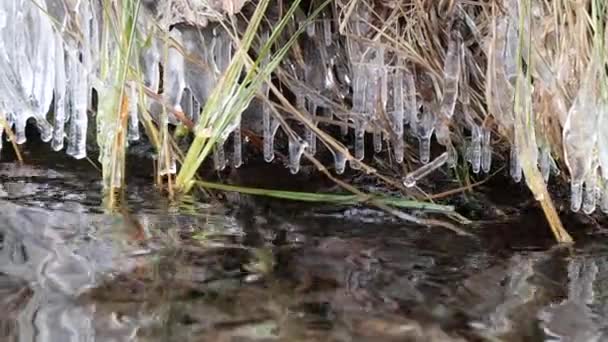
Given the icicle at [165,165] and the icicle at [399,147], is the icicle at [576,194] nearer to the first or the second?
the icicle at [399,147]

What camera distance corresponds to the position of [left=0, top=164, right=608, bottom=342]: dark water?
3.90ft

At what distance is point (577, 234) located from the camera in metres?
1.59

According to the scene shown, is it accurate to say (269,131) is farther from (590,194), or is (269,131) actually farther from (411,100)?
(590,194)

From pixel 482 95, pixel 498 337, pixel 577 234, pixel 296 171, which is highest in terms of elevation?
pixel 482 95

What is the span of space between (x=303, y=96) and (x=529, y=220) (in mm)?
518

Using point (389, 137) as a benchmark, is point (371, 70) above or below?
above

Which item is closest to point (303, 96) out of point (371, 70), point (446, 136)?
point (371, 70)

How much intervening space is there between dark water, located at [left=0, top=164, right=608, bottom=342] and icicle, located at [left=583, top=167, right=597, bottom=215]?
0.17 ft

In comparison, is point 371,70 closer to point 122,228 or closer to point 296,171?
point 296,171

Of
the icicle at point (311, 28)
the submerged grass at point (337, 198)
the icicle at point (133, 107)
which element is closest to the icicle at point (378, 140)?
the submerged grass at point (337, 198)

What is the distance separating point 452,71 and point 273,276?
0.58m

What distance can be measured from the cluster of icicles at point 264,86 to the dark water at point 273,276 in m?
0.15

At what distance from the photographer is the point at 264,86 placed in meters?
1.74

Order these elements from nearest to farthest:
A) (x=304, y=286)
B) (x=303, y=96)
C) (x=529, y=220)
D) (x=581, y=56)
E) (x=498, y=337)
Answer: (x=498, y=337)
(x=304, y=286)
(x=581, y=56)
(x=529, y=220)
(x=303, y=96)
